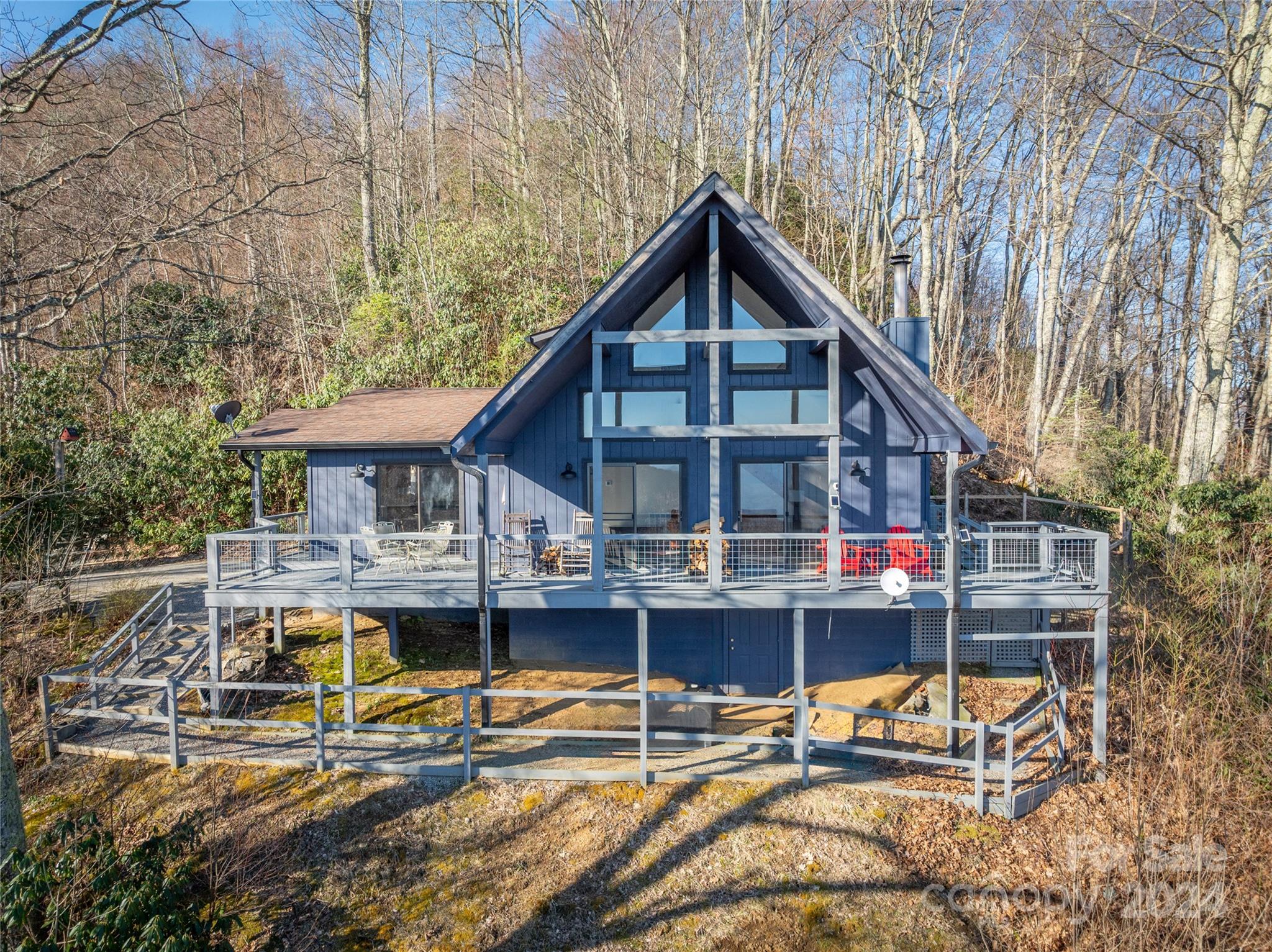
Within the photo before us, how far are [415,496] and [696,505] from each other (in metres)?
5.92

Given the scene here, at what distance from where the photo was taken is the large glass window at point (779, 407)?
1270 cm

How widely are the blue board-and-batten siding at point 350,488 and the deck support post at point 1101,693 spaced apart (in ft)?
36.4

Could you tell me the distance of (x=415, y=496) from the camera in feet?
47.1

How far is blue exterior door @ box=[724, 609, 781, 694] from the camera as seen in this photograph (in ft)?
41.9

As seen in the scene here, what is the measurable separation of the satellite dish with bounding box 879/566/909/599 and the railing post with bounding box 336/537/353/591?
27.3 feet

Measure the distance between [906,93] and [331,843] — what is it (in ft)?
79.3

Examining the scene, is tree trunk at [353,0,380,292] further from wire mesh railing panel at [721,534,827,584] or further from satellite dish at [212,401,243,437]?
wire mesh railing panel at [721,534,827,584]

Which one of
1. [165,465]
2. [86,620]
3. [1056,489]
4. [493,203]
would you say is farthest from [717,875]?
[493,203]

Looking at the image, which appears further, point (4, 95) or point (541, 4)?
point (541, 4)

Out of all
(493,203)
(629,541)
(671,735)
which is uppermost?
(493,203)

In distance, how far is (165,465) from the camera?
21.0 meters

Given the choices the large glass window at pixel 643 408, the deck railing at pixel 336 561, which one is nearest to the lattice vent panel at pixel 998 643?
the large glass window at pixel 643 408

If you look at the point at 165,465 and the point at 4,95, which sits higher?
the point at 4,95

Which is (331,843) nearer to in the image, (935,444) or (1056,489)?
(935,444)
